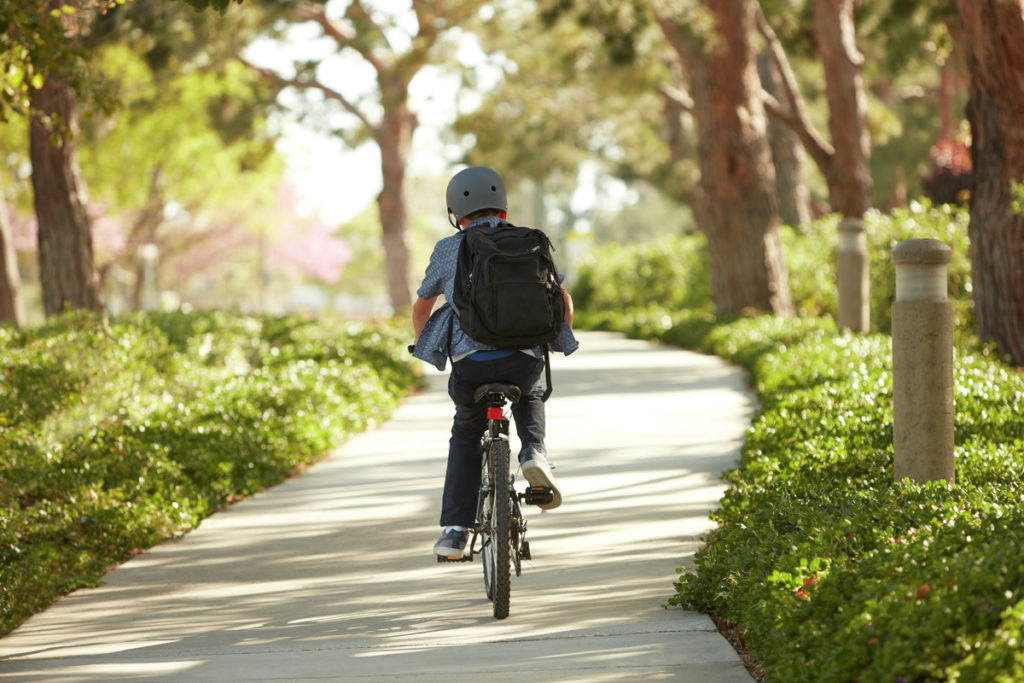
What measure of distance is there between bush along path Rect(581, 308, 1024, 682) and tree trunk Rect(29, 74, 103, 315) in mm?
8935

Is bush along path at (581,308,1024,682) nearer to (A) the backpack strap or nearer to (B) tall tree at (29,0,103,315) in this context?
(A) the backpack strap

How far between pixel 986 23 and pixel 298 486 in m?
6.73

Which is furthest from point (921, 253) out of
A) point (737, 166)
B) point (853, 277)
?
point (737, 166)

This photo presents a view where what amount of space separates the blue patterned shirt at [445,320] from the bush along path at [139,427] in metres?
2.20

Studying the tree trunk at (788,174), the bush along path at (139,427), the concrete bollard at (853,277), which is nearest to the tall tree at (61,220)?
the bush along path at (139,427)

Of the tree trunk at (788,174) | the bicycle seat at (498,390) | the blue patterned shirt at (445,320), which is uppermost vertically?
the tree trunk at (788,174)

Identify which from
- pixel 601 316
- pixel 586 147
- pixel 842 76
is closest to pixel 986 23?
pixel 842 76

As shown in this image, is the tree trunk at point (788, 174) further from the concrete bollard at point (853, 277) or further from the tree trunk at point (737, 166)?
the concrete bollard at point (853, 277)

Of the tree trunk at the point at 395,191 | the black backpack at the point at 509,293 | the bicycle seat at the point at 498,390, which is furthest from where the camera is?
the tree trunk at the point at 395,191

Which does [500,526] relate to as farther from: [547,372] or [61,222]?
[61,222]

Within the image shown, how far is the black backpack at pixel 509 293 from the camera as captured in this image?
194 inches

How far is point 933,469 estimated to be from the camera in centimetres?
563

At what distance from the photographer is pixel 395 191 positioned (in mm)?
27609

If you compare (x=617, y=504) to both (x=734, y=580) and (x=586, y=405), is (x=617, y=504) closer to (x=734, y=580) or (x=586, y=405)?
(x=734, y=580)
